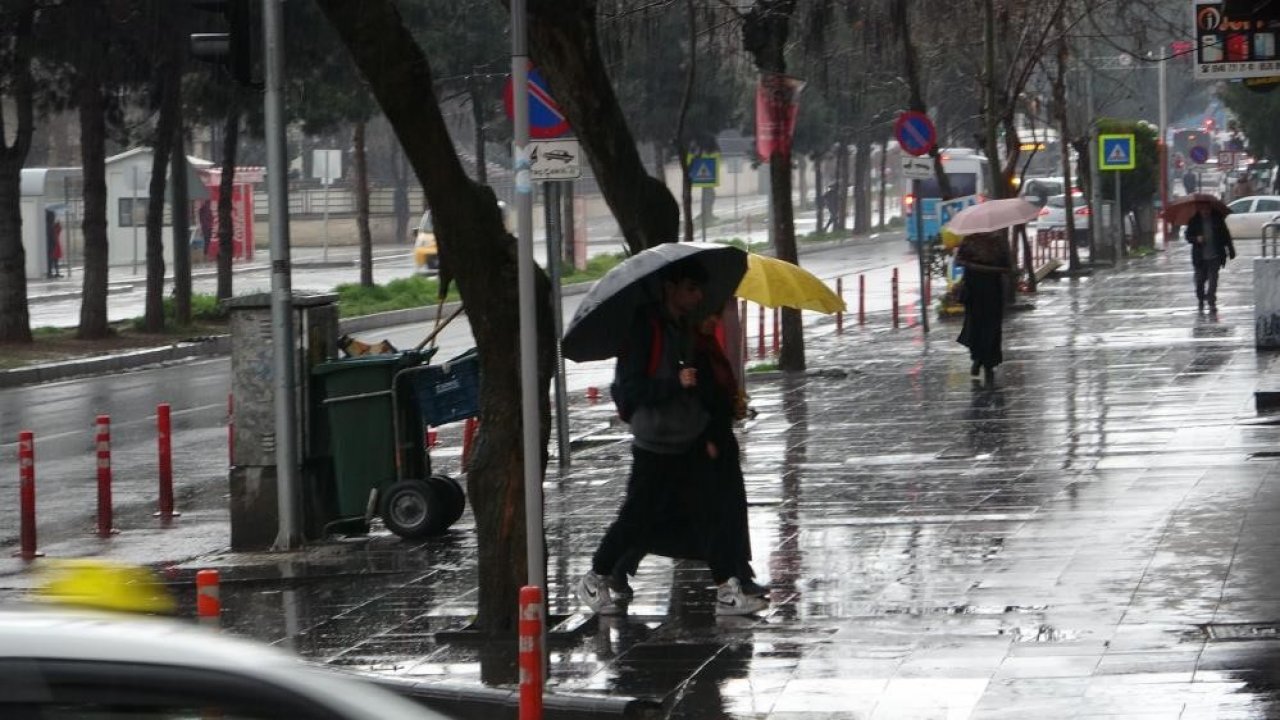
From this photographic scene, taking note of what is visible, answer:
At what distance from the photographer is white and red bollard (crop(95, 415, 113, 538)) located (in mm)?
13844

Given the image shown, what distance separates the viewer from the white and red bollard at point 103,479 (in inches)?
545

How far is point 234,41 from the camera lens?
12.0 metres

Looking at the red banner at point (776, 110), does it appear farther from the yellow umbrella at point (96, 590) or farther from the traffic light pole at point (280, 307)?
the yellow umbrella at point (96, 590)

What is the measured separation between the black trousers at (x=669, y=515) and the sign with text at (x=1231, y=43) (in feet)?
26.3

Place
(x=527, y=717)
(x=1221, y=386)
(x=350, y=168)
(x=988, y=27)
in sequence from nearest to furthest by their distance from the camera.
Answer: (x=527, y=717) → (x=1221, y=386) → (x=988, y=27) → (x=350, y=168)

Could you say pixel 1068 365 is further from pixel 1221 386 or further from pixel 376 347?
pixel 376 347

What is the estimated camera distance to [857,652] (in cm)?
888

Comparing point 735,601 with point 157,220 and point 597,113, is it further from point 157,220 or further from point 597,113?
point 157,220

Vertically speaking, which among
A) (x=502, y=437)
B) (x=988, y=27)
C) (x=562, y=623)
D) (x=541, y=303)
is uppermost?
(x=988, y=27)

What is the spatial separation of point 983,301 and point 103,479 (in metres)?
10.1

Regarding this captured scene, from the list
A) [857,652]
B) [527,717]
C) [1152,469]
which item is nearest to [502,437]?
[857,652]

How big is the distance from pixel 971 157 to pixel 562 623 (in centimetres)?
5777

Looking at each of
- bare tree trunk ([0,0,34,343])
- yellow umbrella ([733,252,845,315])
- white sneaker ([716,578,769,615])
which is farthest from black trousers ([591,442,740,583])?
bare tree trunk ([0,0,34,343])

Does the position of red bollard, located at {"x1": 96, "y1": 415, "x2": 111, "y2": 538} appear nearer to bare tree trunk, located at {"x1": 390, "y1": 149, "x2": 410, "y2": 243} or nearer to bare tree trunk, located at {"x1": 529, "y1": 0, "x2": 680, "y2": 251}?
bare tree trunk, located at {"x1": 529, "y1": 0, "x2": 680, "y2": 251}
